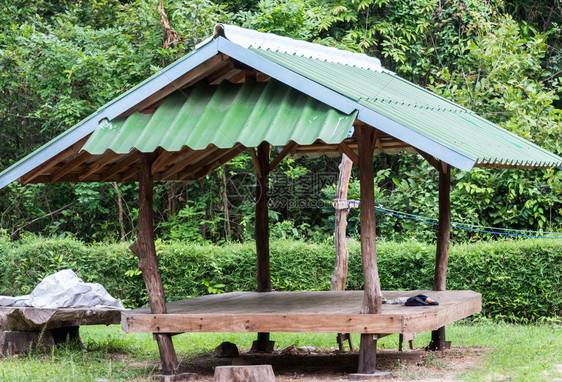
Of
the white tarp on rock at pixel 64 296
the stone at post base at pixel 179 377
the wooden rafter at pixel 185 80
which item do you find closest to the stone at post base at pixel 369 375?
the stone at post base at pixel 179 377

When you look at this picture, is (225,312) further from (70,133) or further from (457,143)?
(457,143)

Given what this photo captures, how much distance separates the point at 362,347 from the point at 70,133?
3.88m

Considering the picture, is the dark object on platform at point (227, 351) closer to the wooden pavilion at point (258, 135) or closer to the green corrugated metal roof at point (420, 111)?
the wooden pavilion at point (258, 135)

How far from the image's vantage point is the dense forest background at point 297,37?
46.7 ft

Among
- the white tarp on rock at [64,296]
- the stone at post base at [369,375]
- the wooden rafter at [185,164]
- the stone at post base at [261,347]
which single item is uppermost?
the wooden rafter at [185,164]

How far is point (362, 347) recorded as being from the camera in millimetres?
7207

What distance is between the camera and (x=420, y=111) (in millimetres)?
8086

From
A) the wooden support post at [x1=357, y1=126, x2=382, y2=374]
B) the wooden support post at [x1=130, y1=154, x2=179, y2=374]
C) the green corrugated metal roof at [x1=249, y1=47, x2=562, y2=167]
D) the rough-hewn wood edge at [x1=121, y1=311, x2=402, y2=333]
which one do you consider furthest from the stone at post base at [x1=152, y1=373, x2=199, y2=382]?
the green corrugated metal roof at [x1=249, y1=47, x2=562, y2=167]

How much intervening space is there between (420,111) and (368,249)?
1948 millimetres

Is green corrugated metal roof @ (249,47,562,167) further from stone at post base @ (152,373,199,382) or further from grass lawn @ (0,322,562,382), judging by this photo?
stone at post base @ (152,373,199,382)

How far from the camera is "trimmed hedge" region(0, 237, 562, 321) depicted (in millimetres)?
11945

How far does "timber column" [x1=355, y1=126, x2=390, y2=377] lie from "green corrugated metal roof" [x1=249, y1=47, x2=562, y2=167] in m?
0.49

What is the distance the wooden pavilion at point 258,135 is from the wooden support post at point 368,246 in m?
0.01

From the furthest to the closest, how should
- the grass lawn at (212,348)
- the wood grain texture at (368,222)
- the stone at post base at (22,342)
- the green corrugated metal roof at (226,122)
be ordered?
1. the stone at post base at (22,342)
2. the grass lawn at (212,348)
3. the wood grain texture at (368,222)
4. the green corrugated metal roof at (226,122)
